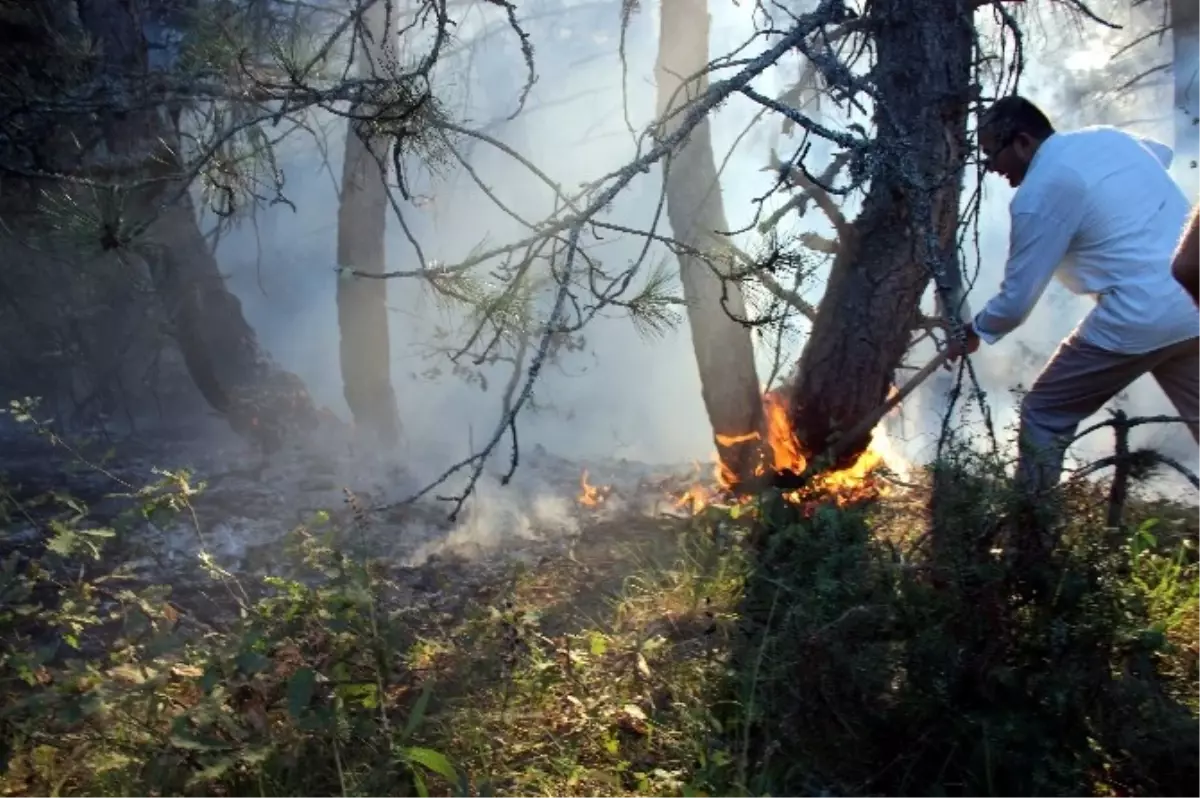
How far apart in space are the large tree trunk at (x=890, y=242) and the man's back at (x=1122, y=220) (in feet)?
1.29

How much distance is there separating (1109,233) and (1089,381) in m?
0.60

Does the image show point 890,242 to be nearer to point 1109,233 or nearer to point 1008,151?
point 1008,151

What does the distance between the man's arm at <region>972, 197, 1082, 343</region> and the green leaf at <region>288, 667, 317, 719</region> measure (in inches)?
113

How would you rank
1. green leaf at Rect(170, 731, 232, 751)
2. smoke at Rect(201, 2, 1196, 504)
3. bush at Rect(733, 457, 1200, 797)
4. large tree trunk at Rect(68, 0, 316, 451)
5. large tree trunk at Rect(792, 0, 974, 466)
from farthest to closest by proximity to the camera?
smoke at Rect(201, 2, 1196, 504)
large tree trunk at Rect(68, 0, 316, 451)
large tree trunk at Rect(792, 0, 974, 466)
green leaf at Rect(170, 731, 232, 751)
bush at Rect(733, 457, 1200, 797)

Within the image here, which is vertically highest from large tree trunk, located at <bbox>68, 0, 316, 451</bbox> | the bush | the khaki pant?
large tree trunk, located at <bbox>68, 0, 316, 451</bbox>

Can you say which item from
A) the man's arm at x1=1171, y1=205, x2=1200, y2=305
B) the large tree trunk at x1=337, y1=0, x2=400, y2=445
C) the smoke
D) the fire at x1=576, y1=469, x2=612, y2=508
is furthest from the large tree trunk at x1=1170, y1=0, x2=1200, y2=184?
the large tree trunk at x1=337, y1=0, x2=400, y2=445

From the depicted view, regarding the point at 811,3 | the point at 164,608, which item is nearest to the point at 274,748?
the point at 164,608

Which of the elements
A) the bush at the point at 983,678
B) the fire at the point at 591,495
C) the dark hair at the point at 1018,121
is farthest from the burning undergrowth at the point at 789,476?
the bush at the point at 983,678

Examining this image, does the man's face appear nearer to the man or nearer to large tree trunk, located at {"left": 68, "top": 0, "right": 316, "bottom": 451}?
the man

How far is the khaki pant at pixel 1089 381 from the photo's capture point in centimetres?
364

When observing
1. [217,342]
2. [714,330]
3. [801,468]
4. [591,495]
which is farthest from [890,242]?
[217,342]

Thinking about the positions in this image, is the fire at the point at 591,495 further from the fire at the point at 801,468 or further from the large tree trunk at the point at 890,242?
the large tree trunk at the point at 890,242

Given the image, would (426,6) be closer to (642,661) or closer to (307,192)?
(642,661)

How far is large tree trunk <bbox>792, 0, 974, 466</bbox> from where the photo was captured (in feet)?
12.5
